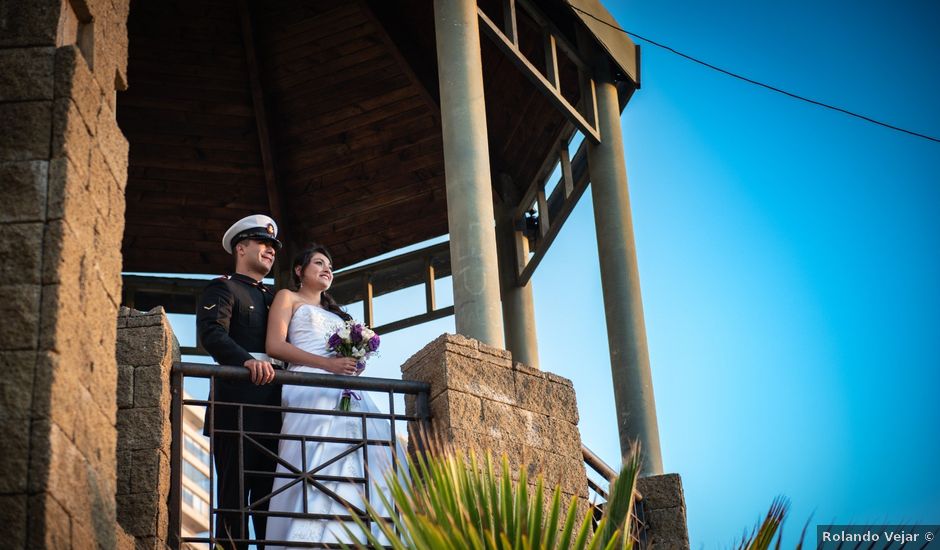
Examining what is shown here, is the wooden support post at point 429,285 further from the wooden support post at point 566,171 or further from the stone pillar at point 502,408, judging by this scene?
the stone pillar at point 502,408

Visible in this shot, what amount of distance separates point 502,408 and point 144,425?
2070 millimetres

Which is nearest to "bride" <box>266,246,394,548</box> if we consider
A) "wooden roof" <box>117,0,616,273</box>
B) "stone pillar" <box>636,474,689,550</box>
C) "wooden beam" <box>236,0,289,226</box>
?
"stone pillar" <box>636,474,689,550</box>

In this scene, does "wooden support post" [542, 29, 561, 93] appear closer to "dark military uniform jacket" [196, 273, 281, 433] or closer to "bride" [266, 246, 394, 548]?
"bride" [266, 246, 394, 548]

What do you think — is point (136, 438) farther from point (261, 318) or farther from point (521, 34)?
point (521, 34)

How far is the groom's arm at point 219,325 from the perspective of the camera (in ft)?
21.6

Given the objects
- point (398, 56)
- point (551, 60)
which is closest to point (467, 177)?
point (551, 60)

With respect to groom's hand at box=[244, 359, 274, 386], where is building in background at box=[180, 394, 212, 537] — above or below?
above

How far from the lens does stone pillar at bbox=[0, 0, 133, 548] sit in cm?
388

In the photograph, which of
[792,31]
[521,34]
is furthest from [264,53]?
[792,31]

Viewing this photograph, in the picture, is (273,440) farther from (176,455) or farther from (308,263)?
(308,263)

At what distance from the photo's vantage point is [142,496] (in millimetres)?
5633

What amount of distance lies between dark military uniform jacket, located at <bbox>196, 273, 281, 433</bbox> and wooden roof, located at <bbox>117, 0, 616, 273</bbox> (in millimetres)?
5408

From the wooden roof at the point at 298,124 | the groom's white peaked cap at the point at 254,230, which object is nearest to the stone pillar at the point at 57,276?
the groom's white peaked cap at the point at 254,230

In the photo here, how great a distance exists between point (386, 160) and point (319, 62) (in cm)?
139
